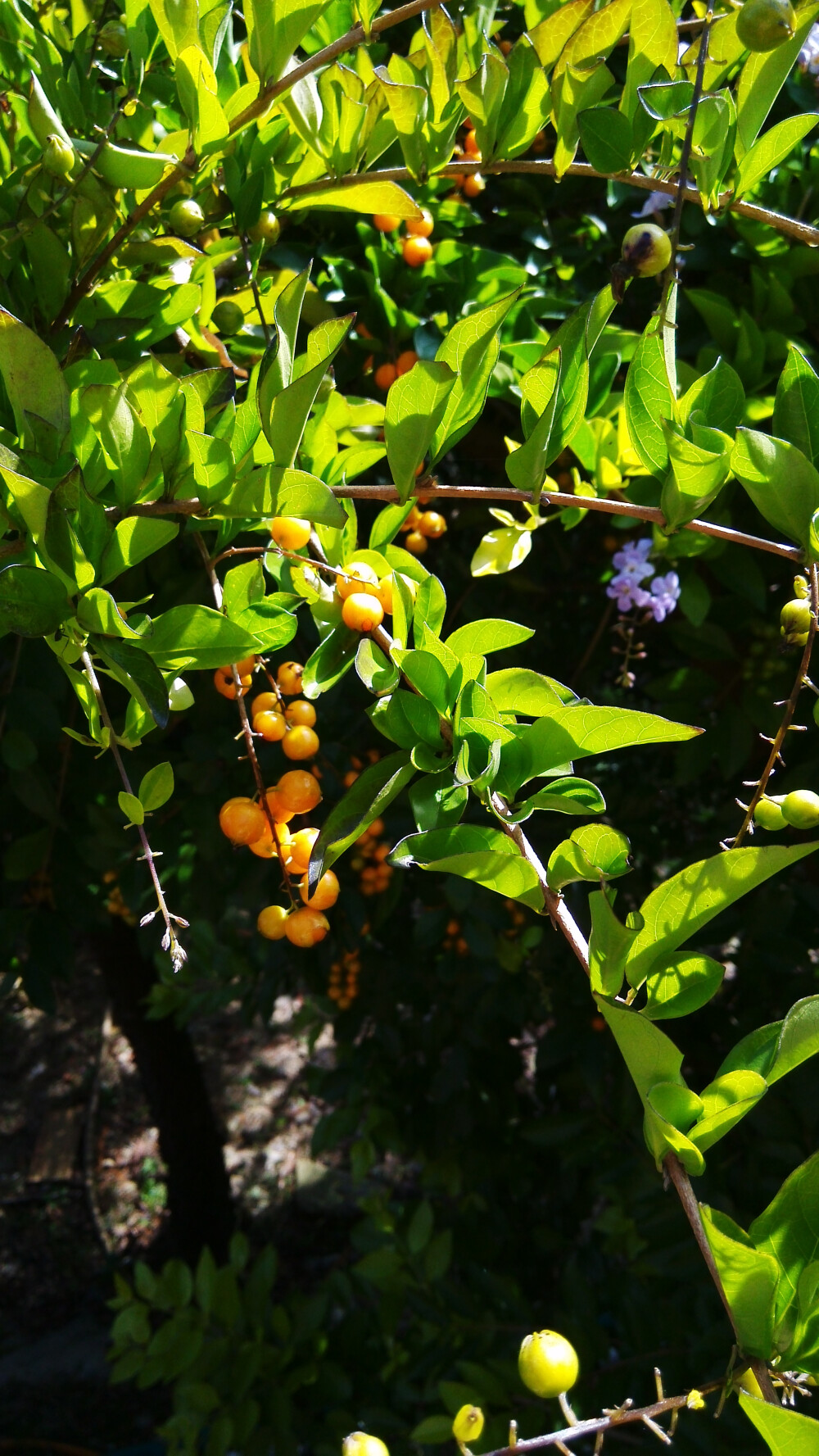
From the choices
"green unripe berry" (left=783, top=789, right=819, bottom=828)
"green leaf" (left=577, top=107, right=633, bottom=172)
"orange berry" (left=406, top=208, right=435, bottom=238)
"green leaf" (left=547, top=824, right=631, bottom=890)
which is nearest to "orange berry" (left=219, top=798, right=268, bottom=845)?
"green leaf" (left=547, top=824, right=631, bottom=890)

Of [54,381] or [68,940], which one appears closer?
[54,381]

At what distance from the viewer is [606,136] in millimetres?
739

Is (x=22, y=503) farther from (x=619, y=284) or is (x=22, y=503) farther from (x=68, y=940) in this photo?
(x=68, y=940)

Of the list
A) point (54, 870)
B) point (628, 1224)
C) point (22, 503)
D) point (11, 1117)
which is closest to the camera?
point (22, 503)

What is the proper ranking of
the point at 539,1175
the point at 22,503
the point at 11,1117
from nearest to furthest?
the point at 22,503 → the point at 539,1175 → the point at 11,1117

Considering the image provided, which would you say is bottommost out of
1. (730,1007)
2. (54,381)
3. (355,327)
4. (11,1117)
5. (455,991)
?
(11,1117)

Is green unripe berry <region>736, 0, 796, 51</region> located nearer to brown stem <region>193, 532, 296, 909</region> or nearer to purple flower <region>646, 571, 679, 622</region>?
brown stem <region>193, 532, 296, 909</region>

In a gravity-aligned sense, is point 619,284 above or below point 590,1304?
above

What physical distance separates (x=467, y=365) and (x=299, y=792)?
30 centimetres

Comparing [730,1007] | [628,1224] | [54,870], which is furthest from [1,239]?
[628,1224]

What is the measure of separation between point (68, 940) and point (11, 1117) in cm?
356

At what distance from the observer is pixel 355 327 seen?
113 centimetres

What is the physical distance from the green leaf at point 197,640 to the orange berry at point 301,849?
0.17 metres

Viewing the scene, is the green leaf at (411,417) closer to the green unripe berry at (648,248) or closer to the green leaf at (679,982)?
the green unripe berry at (648,248)
